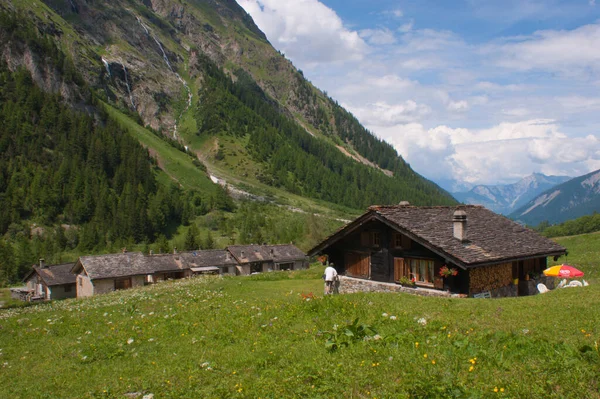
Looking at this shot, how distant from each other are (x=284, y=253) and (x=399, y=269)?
2598 inches

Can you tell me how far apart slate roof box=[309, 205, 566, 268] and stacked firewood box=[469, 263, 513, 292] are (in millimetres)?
978

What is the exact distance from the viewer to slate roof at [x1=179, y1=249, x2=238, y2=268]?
80062 mm

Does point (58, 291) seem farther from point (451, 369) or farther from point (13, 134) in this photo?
point (13, 134)

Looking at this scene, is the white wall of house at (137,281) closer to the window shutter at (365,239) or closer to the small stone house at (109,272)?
the small stone house at (109,272)

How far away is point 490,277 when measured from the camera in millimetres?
24297

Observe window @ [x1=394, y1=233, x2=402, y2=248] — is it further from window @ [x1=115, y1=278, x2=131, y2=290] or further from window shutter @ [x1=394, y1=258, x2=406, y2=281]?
window @ [x1=115, y1=278, x2=131, y2=290]

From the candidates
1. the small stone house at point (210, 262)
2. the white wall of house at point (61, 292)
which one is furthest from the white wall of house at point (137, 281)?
the white wall of house at point (61, 292)

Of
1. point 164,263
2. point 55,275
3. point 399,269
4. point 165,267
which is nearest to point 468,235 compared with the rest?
point 399,269

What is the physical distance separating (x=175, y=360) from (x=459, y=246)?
1549 cm

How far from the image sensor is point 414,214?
26.2 metres

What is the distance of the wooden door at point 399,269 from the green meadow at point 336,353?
615cm

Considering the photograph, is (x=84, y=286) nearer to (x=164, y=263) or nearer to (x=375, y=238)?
(x=164, y=263)

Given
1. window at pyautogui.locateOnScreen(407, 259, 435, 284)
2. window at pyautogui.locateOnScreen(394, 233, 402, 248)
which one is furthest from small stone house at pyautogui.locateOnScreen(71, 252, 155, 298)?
window at pyautogui.locateOnScreen(407, 259, 435, 284)

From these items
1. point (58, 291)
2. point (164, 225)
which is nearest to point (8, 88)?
point (164, 225)
